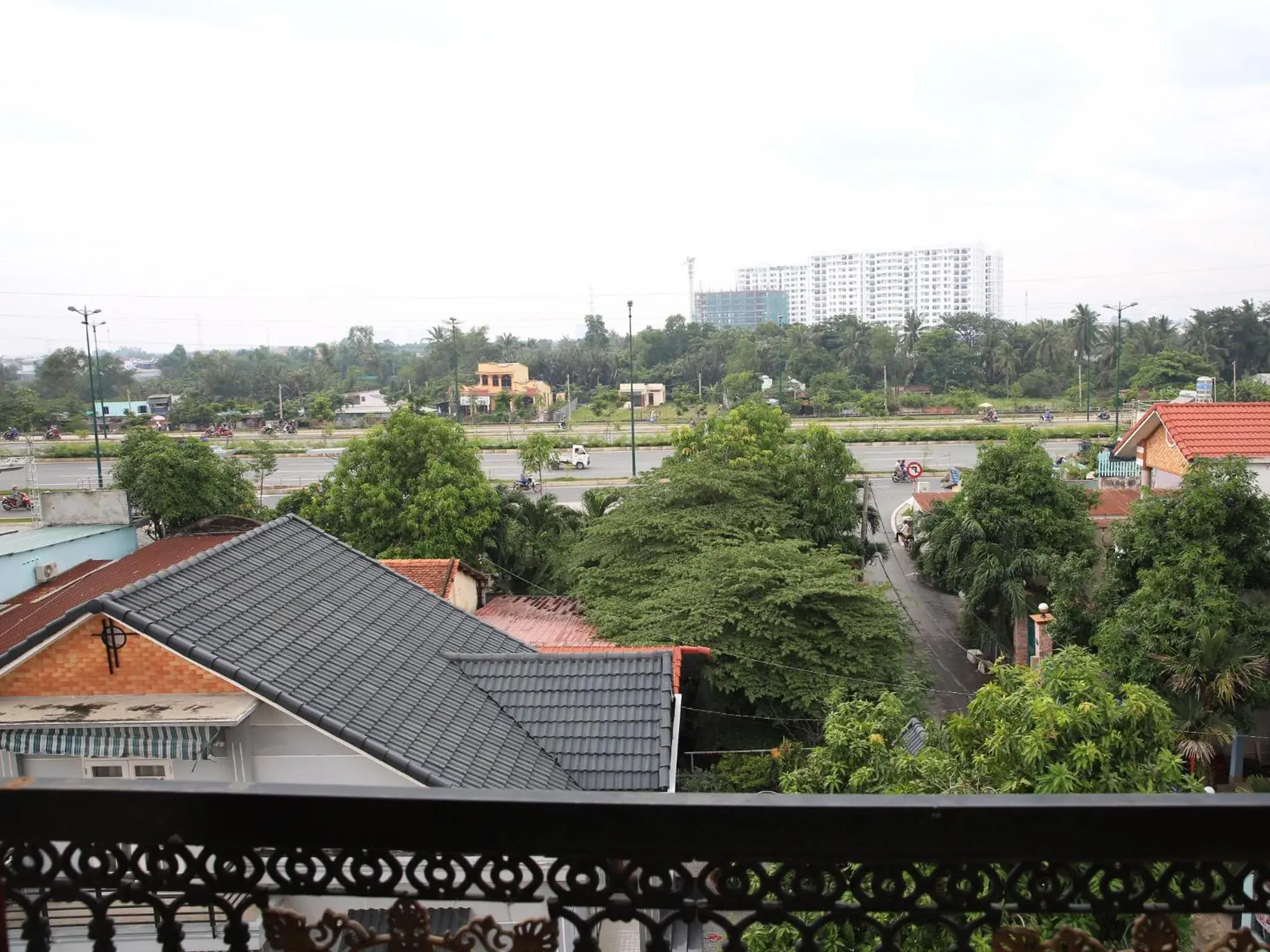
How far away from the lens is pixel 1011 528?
1294 centimetres

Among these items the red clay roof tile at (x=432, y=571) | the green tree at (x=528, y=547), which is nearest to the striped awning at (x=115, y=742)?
the red clay roof tile at (x=432, y=571)

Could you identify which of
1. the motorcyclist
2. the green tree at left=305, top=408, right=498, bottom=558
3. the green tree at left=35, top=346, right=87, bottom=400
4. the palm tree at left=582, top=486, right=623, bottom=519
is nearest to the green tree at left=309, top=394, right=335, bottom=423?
the green tree at left=35, top=346, right=87, bottom=400

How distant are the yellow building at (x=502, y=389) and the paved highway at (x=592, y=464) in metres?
11.9

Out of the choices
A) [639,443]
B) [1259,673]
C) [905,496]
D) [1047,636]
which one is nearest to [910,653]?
[1047,636]

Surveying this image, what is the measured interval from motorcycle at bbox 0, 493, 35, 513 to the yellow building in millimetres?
20252

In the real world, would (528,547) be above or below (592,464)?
below

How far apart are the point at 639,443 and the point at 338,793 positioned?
3120 cm

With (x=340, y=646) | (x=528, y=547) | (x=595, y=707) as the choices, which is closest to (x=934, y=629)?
(x=528, y=547)

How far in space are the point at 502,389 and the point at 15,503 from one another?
80.7ft

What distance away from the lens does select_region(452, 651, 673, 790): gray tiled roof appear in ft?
19.8

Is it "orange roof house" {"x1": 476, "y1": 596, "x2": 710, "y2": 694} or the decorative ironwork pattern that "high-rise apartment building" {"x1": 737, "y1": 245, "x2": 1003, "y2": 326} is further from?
the decorative ironwork pattern

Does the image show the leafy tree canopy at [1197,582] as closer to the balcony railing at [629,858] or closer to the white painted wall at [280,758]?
the white painted wall at [280,758]

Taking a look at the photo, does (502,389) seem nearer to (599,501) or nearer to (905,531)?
(905,531)

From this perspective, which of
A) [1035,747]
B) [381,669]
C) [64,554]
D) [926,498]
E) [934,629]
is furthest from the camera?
[926,498]
